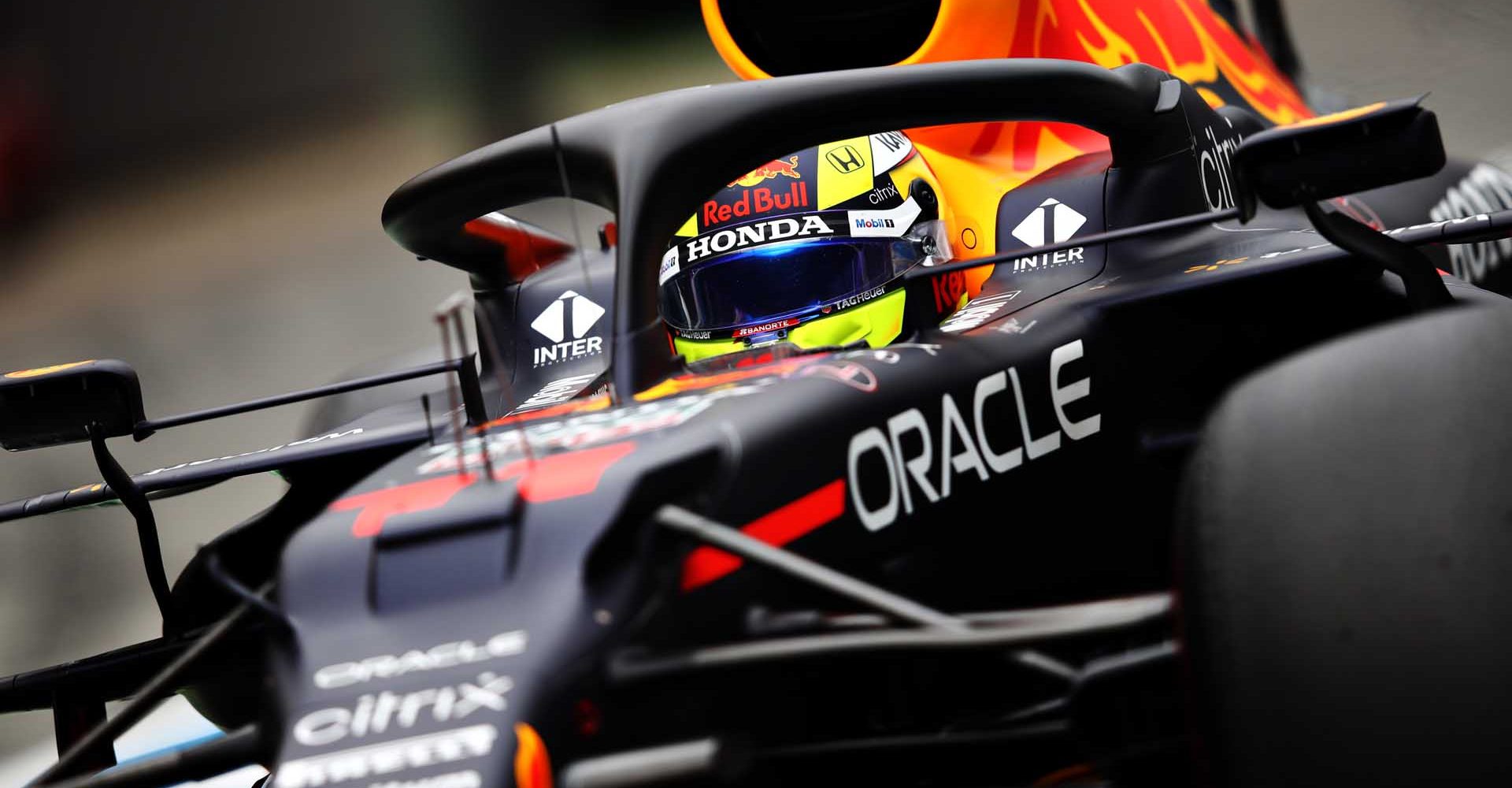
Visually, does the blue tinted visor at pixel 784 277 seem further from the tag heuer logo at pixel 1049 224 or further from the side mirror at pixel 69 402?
the side mirror at pixel 69 402

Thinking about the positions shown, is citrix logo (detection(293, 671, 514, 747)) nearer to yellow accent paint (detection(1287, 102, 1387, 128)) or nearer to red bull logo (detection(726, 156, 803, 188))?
yellow accent paint (detection(1287, 102, 1387, 128))

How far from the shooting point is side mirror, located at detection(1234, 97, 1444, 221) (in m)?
1.59

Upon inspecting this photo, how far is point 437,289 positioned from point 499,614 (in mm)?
5260

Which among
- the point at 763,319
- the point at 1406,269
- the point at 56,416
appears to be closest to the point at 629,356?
the point at 763,319

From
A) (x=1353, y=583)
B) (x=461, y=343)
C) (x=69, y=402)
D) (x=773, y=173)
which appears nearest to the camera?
(x=1353, y=583)

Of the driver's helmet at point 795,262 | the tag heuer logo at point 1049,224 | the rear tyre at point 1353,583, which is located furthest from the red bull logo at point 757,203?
the rear tyre at point 1353,583

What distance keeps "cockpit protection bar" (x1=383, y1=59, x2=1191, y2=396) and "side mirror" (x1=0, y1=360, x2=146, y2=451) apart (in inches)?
20.6

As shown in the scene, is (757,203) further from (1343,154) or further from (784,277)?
(1343,154)

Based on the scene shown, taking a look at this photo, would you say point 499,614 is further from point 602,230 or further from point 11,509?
point 602,230

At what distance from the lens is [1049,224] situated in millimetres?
2428

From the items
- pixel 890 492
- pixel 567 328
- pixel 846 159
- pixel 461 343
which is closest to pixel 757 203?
pixel 846 159

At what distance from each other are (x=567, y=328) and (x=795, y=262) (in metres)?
0.65

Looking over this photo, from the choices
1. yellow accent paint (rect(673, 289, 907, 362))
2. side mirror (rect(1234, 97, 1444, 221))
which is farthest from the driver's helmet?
side mirror (rect(1234, 97, 1444, 221))

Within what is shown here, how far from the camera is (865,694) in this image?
152cm
